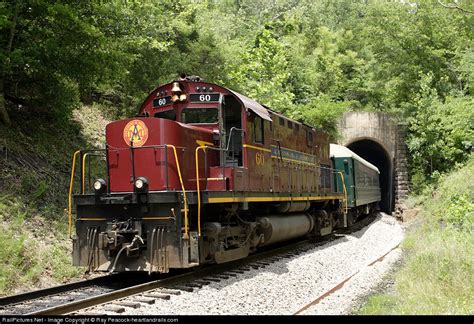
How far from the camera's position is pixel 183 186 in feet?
28.5

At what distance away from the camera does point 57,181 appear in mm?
13328

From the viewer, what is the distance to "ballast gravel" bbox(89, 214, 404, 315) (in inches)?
276

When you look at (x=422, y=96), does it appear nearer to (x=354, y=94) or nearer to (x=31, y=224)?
(x=354, y=94)

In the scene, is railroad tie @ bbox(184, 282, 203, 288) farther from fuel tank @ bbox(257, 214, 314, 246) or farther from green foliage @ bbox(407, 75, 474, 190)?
green foliage @ bbox(407, 75, 474, 190)

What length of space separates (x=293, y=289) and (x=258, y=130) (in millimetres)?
3811

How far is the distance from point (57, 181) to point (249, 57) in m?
18.0

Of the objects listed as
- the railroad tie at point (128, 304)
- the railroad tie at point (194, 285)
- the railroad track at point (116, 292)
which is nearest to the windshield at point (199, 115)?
the railroad track at point (116, 292)

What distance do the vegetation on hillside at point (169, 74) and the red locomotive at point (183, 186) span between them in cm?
213

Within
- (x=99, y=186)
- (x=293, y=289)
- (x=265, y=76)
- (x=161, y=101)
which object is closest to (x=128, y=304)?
(x=99, y=186)

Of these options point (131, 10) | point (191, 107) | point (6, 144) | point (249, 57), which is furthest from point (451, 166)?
point (6, 144)

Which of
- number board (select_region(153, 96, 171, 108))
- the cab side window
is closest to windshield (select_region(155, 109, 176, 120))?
number board (select_region(153, 96, 171, 108))

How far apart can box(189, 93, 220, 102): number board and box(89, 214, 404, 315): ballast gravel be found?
11.8 ft

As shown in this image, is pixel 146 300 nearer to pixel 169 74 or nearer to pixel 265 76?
pixel 169 74

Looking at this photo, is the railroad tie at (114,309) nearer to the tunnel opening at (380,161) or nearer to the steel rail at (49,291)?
the steel rail at (49,291)
